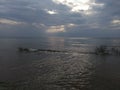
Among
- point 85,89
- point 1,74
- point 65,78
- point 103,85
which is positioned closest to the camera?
point 85,89

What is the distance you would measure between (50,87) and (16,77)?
27.0ft

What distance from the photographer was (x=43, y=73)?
110 ft

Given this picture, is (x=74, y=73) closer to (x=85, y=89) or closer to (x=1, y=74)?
(x=85, y=89)

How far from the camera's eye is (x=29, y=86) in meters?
24.6

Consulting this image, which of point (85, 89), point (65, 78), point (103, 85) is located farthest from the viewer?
point (65, 78)

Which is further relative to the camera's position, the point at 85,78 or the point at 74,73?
the point at 74,73

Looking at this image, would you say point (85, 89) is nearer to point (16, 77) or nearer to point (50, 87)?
point (50, 87)

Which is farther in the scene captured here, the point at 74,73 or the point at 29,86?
the point at 74,73

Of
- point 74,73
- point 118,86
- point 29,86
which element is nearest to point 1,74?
point 29,86

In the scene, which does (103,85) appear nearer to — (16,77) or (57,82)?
(57,82)

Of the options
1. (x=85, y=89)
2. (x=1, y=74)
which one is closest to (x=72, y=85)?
(x=85, y=89)

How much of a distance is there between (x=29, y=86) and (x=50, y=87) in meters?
2.72

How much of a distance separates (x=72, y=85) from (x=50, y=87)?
329cm

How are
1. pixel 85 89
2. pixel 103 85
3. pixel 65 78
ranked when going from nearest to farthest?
1. pixel 85 89
2. pixel 103 85
3. pixel 65 78
